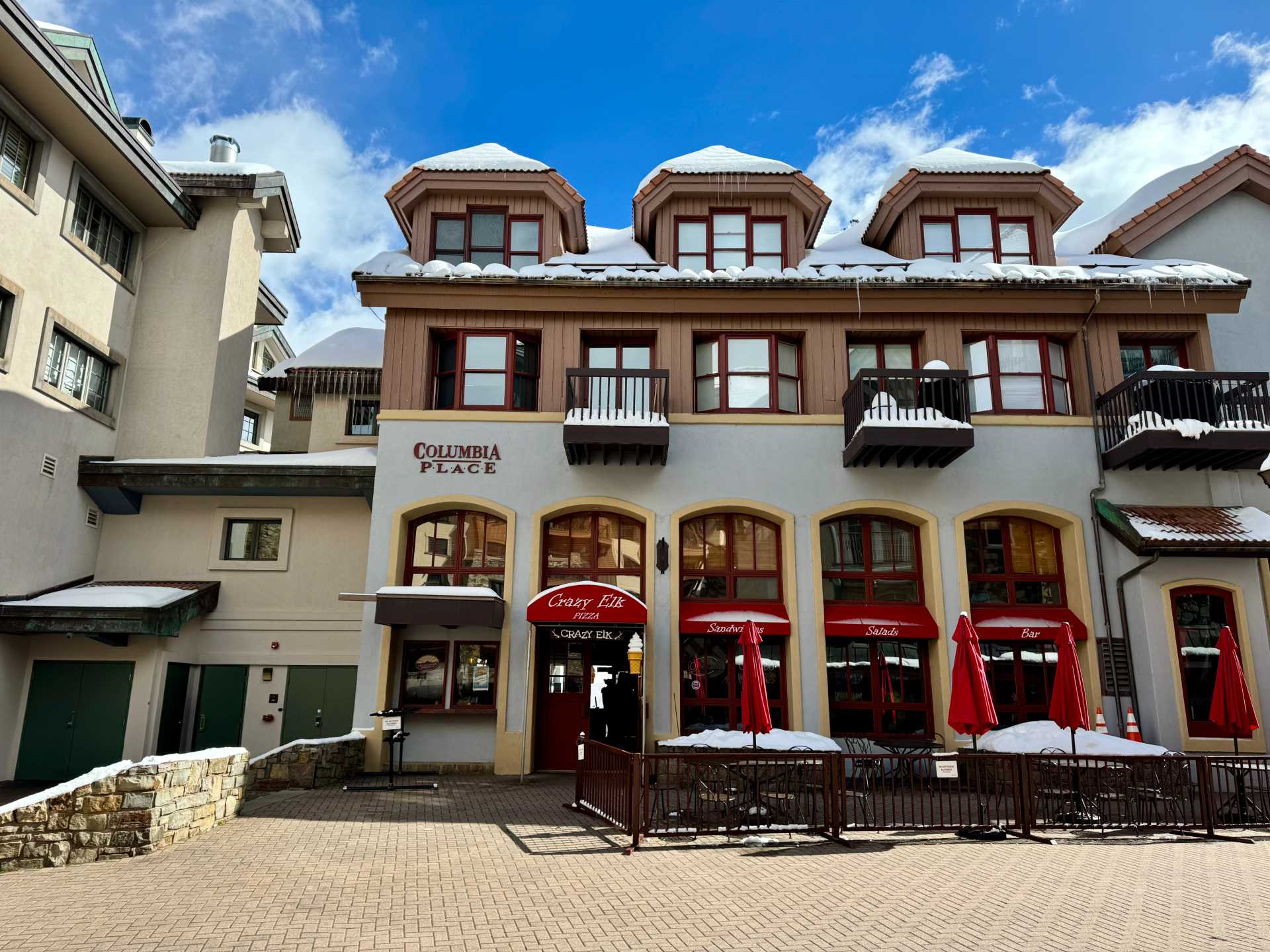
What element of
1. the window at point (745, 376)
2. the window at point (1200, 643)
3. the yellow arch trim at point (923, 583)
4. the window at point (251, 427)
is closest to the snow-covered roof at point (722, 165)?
the window at point (745, 376)

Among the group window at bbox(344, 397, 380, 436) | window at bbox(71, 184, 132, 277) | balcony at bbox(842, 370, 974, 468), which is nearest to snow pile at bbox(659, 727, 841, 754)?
balcony at bbox(842, 370, 974, 468)

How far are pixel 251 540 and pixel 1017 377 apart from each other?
17.0 metres

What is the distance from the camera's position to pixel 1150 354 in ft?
62.2

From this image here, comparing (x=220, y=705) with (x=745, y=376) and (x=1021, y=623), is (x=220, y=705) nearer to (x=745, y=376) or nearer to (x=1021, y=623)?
(x=745, y=376)

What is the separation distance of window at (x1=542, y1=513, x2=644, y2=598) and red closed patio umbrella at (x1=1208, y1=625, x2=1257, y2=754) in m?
9.58

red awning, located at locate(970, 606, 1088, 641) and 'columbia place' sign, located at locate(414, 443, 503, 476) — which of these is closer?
red awning, located at locate(970, 606, 1088, 641)

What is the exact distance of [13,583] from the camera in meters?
16.7

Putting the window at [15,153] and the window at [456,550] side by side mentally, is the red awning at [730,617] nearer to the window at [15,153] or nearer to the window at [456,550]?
the window at [456,550]

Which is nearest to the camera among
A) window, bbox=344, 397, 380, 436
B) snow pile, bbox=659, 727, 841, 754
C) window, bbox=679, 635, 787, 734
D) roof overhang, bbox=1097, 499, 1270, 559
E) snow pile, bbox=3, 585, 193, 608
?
snow pile, bbox=659, 727, 841, 754

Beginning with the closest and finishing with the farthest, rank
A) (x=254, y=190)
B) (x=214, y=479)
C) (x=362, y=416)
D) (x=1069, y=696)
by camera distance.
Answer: (x=1069, y=696), (x=214, y=479), (x=254, y=190), (x=362, y=416)

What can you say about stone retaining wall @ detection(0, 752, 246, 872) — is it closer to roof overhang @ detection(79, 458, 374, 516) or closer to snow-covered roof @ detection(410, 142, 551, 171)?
roof overhang @ detection(79, 458, 374, 516)

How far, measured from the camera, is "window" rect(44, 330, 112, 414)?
58.7 ft

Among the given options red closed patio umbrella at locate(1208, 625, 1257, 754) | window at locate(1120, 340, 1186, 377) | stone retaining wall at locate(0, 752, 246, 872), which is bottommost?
stone retaining wall at locate(0, 752, 246, 872)

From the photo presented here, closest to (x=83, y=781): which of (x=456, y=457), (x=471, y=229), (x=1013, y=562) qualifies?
(x=456, y=457)
